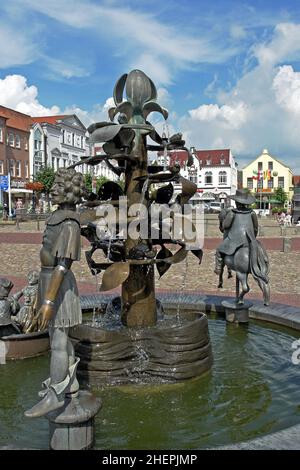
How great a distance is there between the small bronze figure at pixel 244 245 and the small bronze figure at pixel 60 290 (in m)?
3.55

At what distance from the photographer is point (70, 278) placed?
3713 millimetres

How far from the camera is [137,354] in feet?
17.2

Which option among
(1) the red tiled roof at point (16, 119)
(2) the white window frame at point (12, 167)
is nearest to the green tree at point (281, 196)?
(1) the red tiled roof at point (16, 119)

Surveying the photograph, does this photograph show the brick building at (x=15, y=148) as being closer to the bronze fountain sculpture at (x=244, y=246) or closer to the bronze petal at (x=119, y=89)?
the bronze fountain sculpture at (x=244, y=246)

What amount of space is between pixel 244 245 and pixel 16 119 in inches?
2326

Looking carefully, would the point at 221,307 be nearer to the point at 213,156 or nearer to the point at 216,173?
the point at 216,173

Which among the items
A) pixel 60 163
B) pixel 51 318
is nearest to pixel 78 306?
pixel 51 318

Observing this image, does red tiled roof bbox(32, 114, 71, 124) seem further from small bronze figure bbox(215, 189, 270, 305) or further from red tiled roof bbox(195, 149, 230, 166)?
small bronze figure bbox(215, 189, 270, 305)

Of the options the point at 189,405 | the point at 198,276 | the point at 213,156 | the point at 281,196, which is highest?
the point at 213,156

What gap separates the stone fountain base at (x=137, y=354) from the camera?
5.17 meters

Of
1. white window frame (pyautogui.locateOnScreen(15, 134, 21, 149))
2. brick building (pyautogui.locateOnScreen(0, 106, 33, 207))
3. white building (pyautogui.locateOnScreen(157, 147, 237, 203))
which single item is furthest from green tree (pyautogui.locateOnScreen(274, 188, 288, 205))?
white window frame (pyautogui.locateOnScreen(15, 134, 21, 149))

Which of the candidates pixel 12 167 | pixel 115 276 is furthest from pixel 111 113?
pixel 12 167

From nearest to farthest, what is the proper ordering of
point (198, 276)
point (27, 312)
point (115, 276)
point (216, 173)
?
point (115, 276) < point (27, 312) < point (198, 276) < point (216, 173)

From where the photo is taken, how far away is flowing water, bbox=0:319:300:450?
3971 millimetres
